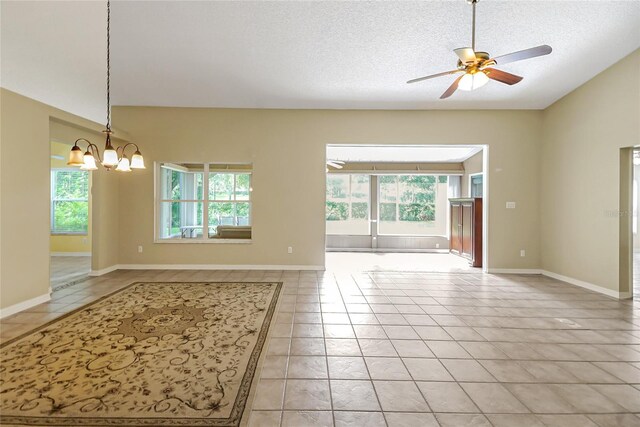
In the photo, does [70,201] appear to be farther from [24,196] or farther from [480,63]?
[480,63]

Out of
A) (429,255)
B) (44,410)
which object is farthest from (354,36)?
(429,255)

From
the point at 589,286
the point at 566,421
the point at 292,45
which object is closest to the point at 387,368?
the point at 566,421

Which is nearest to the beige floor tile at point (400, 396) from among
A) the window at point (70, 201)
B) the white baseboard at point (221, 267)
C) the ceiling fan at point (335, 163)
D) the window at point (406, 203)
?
the white baseboard at point (221, 267)

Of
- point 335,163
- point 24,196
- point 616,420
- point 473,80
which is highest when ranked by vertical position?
point 473,80

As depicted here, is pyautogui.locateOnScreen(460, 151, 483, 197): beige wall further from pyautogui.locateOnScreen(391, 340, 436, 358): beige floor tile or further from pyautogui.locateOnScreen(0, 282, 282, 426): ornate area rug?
pyautogui.locateOnScreen(0, 282, 282, 426): ornate area rug

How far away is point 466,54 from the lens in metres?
2.80

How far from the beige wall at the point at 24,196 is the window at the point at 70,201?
433cm

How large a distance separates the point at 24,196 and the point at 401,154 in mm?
7446

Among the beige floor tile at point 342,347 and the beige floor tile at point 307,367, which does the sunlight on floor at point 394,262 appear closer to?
the beige floor tile at point 342,347

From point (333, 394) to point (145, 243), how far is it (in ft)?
17.0

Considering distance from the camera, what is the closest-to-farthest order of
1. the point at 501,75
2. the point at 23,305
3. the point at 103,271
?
the point at 501,75 < the point at 23,305 < the point at 103,271

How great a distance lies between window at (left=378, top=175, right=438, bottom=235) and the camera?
30.5ft

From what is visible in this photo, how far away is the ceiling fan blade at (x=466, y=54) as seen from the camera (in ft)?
9.02

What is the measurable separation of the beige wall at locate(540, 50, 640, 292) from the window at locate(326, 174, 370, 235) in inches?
181
